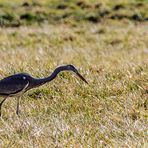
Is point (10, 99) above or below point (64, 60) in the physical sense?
above

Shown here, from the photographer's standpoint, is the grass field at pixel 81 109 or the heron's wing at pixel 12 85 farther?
the heron's wing at pixel 12 85

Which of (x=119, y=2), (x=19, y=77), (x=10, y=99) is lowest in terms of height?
(x=119, y=2)

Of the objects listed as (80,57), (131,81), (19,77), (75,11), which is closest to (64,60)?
(80,57)

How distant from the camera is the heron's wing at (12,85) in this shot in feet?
23.8

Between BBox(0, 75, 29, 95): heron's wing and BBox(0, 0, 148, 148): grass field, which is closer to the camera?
BBox(0, 0, 148, 148): grass field

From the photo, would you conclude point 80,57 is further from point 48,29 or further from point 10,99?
point 48,29

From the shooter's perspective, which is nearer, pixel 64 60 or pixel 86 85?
pixel 86 85

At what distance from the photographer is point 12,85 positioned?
726 centimetres

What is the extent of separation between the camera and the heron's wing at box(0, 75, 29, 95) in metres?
7.27

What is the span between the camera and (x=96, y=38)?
19.9 m

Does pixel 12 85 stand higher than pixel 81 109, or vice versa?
pixel 12 85

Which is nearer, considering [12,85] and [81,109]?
[12,85]

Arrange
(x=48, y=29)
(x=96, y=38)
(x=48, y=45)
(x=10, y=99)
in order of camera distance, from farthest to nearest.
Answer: (x=48, y=29), (x=96, y=38), (x=48, y=45), (x=10, y=99)

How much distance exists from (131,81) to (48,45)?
399 inches
